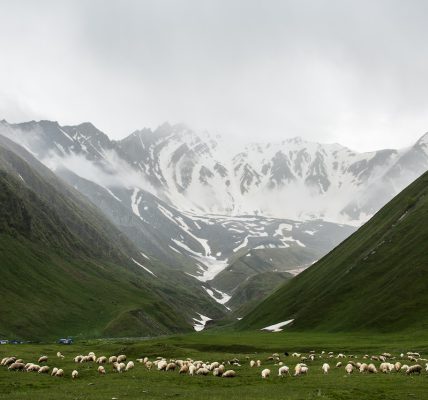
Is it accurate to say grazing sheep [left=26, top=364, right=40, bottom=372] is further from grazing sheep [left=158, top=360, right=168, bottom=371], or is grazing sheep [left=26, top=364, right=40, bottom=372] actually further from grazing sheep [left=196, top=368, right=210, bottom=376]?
Answer: grazing sheep [left=196, top=368, right=210, bottom=376]

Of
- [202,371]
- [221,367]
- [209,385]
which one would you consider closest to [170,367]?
[202,371]

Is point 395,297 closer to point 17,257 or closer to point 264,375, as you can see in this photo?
point 264,375

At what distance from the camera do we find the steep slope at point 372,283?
333 feet

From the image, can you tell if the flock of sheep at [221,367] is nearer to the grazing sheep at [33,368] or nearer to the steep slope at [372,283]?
the grazing sheep at [33,368]

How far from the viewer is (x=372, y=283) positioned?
11850 centimetres

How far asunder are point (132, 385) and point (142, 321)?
15787 cm

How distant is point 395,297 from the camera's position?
103938mm

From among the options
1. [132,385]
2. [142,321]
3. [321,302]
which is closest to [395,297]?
[321,302]

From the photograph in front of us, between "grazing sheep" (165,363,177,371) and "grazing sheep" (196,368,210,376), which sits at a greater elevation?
"grazing sheep" (196,368,210,376)

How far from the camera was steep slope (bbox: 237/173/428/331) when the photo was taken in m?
101

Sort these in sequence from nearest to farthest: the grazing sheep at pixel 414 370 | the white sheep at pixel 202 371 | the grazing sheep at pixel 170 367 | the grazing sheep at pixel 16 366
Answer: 1. the grazing sheep at pixel 414 370
2. the white sheep at pixel 202 371
3. the grazing sheep at pixel 16 366
4. the grazing sheep at pixel 170 367

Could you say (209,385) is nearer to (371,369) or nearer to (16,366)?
(371,369)

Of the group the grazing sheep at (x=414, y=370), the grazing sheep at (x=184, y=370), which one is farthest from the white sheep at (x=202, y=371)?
the grazing sheep at (x=414, y=370)

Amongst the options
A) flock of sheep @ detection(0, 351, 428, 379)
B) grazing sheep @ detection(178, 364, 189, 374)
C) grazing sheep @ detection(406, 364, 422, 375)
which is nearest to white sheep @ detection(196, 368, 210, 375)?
flock of sheep @ detection(0, 351, 428, 379)
